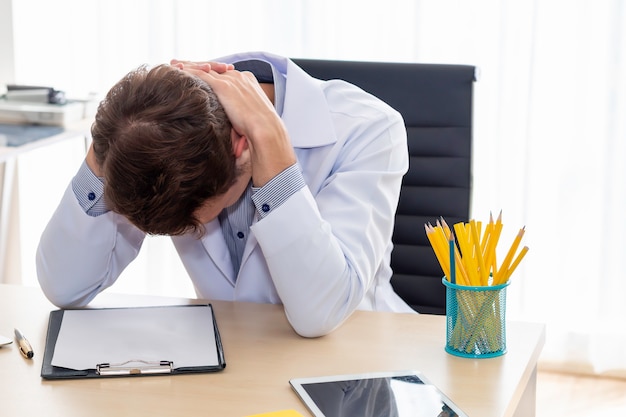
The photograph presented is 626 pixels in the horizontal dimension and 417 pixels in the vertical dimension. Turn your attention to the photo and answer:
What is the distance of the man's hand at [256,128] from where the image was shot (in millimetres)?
1196

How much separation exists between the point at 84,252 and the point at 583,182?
1.57 meters

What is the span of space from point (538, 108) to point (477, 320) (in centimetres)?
147

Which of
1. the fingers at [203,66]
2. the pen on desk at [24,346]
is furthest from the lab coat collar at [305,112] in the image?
the pen on desk at [24,346]

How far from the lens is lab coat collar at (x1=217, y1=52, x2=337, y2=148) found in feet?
4.53

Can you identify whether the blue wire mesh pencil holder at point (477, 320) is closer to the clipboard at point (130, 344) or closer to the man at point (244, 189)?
the man at point (244, 189)

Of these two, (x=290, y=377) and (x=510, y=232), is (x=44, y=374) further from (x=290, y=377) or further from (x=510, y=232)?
(x=510, y=232)

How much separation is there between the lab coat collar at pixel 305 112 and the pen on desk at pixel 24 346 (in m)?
0.49

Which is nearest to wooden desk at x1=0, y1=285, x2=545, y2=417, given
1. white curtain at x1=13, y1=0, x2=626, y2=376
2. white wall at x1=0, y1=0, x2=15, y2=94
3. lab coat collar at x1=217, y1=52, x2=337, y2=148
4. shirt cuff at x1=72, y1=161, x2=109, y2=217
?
shirt cuff at x1=72, y1=161, x2=109, y2=217

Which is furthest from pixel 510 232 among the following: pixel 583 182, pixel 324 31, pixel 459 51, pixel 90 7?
pixel 90 7

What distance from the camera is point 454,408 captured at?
979 mm

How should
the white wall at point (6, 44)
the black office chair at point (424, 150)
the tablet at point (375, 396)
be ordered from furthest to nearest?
the white wall at point (6, 44), the black office chair at point (424, 150), the tablet at point (375, 396)

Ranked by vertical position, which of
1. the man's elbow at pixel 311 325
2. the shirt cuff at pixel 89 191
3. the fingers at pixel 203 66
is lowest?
the man's elbow at pixel 311 325

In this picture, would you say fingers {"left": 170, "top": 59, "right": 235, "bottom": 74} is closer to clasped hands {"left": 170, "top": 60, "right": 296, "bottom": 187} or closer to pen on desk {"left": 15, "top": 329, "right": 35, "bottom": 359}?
clasped hands {"left": 170, "top": 60, "right": 296, "bottom": 187}

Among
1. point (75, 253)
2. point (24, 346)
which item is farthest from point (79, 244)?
point (24, 346)
